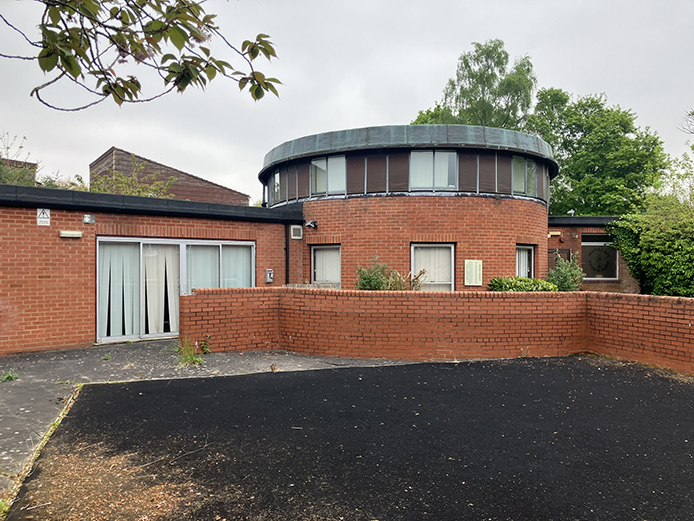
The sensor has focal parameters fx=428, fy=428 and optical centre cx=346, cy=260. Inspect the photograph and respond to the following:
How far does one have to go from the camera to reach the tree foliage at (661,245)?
40.2 ft

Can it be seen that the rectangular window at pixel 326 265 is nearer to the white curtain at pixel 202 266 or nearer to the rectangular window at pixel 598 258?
the white curtain at pixel 202 266

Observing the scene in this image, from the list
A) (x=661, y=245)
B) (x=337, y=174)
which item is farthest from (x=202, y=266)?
(x=661, y=245)

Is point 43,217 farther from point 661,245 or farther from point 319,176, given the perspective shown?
point 661,245

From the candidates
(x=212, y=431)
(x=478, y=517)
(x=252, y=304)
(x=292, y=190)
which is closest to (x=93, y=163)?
(x=292, y=190)

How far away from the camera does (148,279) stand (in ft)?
29.8

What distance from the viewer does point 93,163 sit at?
29781 millimetres

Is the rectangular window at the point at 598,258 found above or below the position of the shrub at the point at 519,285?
above

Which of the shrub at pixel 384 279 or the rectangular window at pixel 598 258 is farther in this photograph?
the rectangular window at pixel 598 258

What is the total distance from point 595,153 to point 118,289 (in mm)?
29122

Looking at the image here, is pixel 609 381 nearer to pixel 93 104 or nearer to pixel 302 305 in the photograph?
pixel 302 305

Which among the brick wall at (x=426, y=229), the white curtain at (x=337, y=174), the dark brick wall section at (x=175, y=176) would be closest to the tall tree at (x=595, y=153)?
the brick wall at (x=426, y=229)

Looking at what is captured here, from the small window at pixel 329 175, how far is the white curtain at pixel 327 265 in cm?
165

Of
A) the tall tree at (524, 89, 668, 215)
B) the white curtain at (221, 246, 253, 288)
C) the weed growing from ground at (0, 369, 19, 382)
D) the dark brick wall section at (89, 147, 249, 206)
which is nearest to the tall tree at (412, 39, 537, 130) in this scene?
the tall tree at (524, 89, 668, 215)

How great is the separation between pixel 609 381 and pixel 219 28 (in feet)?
21.3
